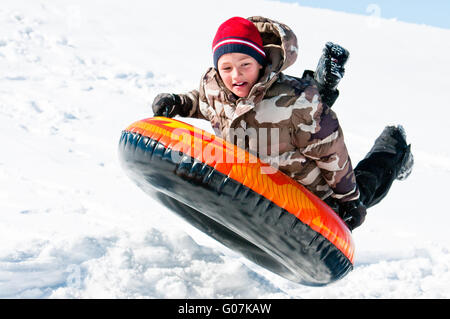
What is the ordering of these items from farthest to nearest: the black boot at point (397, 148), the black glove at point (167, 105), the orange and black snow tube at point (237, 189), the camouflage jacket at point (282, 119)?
the black boot at point (397, 148), the black glove at point (167, 105), the camouflage jacket at point (282, 119), the orange and black snow tube at point (237, 189)

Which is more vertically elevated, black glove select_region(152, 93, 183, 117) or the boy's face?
the boy's face

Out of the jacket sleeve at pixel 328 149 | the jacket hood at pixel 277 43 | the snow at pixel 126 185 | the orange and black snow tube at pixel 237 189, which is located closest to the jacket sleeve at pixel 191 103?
the orange and black snow tube at pixel 237 189

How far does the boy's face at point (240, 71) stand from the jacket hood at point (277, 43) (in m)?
0.07

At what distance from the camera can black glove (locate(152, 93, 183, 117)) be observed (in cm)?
218

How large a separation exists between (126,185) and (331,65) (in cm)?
219

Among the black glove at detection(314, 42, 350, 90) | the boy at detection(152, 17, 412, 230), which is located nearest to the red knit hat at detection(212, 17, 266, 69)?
the boy at detection(152, 17, 412, 230)

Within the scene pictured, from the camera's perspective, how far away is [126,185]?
13.0 ft

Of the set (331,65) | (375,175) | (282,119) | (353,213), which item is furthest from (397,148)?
(282,119)

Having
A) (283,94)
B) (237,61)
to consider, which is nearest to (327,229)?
(283,94)

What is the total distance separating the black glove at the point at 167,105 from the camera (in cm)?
218

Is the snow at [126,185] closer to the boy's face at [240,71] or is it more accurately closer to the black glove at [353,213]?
the black glove at [353,213]

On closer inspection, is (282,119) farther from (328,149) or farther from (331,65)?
(331,65)

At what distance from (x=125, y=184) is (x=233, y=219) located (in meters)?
2.35

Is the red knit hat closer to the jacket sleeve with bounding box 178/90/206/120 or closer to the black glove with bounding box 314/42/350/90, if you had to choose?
the jacket sleeve with bounding box 178/90/206/120
